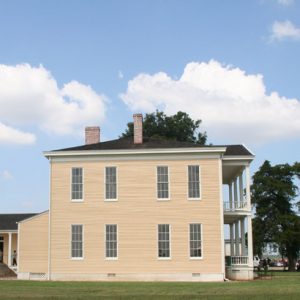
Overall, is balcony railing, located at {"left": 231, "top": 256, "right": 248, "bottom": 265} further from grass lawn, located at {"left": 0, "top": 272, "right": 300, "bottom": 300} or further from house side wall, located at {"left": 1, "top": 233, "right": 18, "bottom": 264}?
house side wall, located at {"left": 1, "top": 233, "right": 18, "bottom": 264}

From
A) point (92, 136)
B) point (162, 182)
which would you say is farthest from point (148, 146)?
point (92, 136)

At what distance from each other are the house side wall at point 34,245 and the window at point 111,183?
12.7 ft

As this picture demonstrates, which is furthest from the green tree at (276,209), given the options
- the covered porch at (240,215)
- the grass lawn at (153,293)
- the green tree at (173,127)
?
the grass lawn at (153,293)

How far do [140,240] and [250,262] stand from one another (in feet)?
20.4

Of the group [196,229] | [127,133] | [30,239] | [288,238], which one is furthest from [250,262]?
[127,133]

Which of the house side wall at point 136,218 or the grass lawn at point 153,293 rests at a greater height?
the house side wall at point 136,218

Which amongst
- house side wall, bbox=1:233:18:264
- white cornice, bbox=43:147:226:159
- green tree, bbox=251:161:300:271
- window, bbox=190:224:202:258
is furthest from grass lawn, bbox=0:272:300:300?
green tree, bbox=251:161:300:271

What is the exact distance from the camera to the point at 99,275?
1350 inches

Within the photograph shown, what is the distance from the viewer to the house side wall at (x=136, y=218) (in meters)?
33.9

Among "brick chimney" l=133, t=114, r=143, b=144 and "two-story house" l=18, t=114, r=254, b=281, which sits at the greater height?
"brick chimney" l=133, t=114, r=143, b=144

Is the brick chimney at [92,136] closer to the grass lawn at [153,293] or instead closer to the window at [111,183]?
the window at [111,183]

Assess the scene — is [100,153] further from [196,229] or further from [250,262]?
[250,262]

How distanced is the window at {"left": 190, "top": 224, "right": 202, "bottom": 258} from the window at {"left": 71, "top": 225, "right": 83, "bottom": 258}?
6121 mm

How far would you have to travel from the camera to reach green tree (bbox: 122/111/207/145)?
210ft
